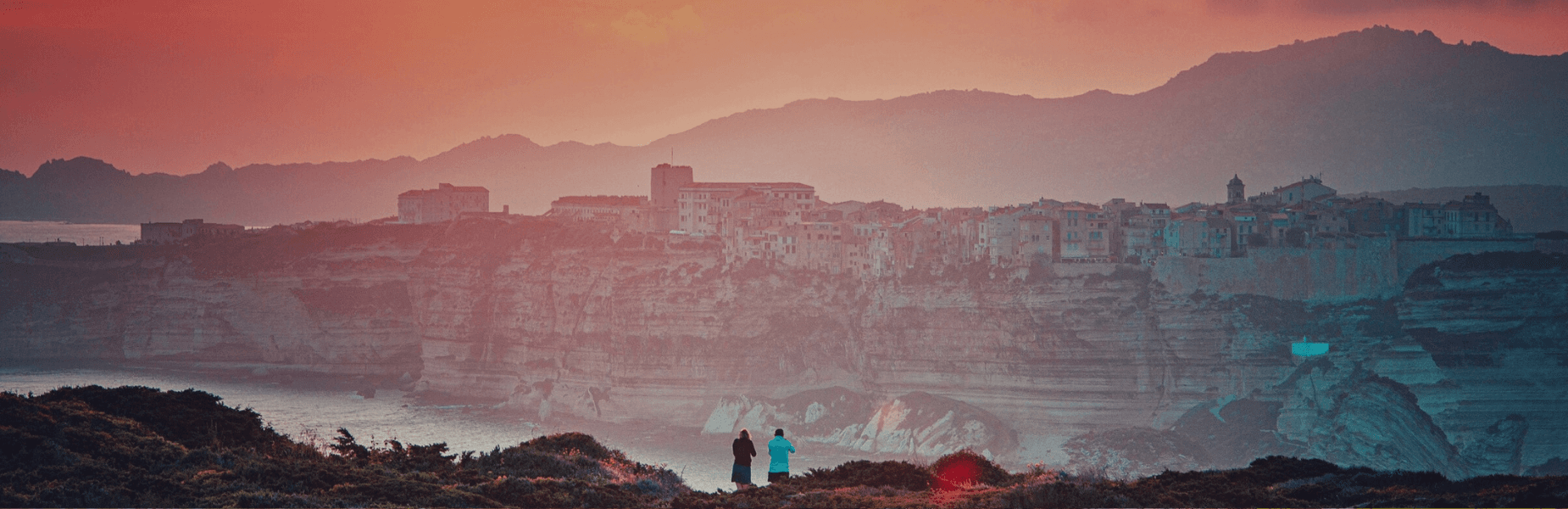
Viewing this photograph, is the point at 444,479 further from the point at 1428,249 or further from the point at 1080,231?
the point at 1428,249

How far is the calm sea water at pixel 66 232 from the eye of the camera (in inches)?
3007

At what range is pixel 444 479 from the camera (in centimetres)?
985

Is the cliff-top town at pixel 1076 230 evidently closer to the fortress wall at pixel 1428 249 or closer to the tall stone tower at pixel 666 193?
the fortress wall at pixel 1428 249

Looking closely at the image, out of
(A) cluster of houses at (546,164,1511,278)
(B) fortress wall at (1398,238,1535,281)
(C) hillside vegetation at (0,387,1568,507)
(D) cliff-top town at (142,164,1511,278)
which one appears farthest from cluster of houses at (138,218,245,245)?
(C) hillside vegetation at (0,387,1568,507)

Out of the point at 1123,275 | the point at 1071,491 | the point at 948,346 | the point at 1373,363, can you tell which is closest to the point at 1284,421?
the point at 1373,363

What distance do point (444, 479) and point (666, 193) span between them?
4687 centimetres

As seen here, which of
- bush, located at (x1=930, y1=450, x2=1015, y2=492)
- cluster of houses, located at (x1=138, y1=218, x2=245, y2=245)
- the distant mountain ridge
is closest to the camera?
bush, located at (x1=930, y1=450, x2=1015, y2=492)

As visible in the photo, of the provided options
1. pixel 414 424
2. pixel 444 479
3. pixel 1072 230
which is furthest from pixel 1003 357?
pixel 444 479

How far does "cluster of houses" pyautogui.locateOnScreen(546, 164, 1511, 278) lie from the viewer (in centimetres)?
4256

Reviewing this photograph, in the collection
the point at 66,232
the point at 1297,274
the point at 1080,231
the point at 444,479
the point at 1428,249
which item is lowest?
the point at 444,479

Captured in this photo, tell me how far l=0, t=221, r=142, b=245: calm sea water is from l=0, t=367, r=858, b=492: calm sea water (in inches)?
1023

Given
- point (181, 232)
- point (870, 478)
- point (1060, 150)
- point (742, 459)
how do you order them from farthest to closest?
point (1060, 150)
point (181, 232)
point (870, 478)
point (742, 459)

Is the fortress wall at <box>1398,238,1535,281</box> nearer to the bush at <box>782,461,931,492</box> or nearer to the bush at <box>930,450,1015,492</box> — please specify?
the bush at <box>930,450,1015,492</box>

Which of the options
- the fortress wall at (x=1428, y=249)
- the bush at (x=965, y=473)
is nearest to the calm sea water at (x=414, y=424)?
the bush at (x=965, y=473)
